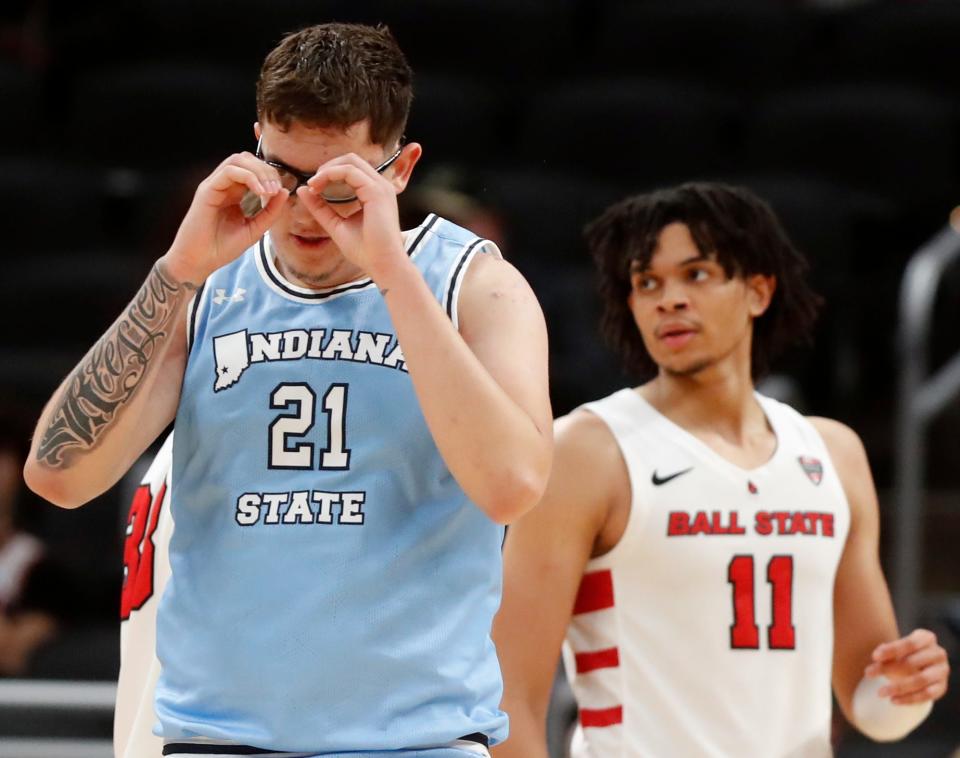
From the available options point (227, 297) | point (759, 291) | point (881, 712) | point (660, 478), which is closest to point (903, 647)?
point (881, 712)

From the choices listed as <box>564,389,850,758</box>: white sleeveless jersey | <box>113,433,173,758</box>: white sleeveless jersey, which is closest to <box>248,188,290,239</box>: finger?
<box>113,433,173,758</box>: white sleeveless jersey

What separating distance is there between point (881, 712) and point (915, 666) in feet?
Result: 0.60

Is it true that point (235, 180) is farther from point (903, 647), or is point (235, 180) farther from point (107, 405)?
point (903, 647)

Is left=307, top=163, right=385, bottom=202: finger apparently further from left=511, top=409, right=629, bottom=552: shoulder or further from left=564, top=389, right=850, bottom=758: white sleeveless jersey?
left=564, top=389, right=850, bottom=758: white sleeveless jersey

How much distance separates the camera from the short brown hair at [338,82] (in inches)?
102

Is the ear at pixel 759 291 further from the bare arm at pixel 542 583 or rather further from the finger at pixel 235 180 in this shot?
the finger at pixel 235 180

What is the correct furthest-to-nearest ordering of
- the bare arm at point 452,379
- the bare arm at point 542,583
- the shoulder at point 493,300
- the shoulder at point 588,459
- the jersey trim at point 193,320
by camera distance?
the shoulder at point 588,459 < the bare arm at point 542,583 < the jersey trim at point 193,320 < the shoulder at point 493,300 < the bare arm at point 452,379

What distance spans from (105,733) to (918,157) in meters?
4.77

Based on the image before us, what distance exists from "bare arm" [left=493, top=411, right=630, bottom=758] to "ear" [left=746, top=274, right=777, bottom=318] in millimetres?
583

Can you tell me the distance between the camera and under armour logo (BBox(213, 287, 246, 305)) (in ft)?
9.20

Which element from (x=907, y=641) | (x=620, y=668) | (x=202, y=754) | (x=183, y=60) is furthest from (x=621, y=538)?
(x=183, y=60)

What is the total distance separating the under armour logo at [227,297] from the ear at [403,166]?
305 millimetres

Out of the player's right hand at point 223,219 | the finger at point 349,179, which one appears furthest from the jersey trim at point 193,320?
the finger at point 349,179

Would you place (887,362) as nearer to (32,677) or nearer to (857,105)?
(857,105)
